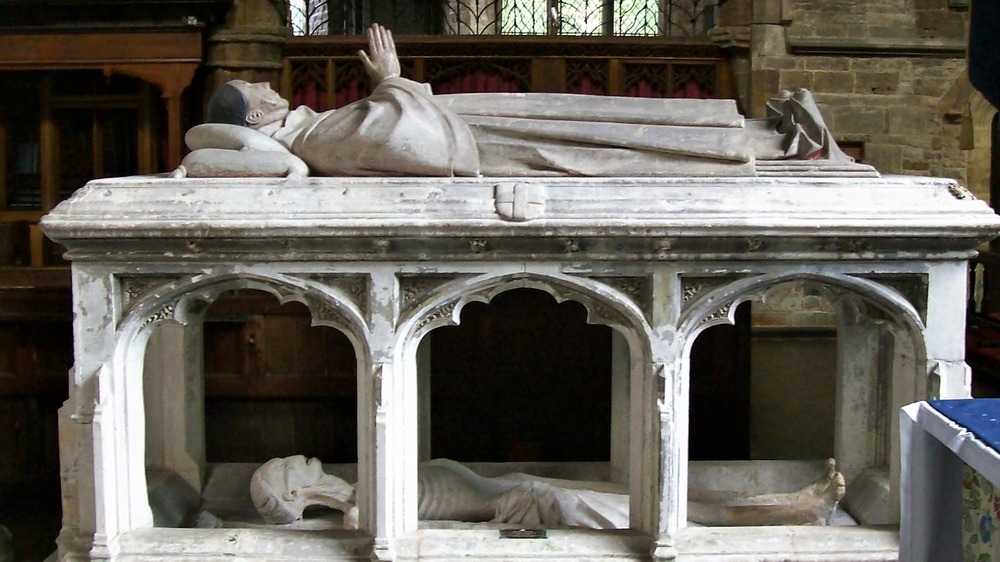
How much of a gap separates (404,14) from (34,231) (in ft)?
Result: 12.2

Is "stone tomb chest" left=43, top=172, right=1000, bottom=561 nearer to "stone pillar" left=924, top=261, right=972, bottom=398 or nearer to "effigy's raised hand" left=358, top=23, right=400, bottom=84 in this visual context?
"stone pillar" left=924, top=261, right=972, bottom=398

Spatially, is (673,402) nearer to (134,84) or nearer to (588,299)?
(588,299)

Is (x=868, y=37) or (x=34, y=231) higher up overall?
(x=868, y=37)

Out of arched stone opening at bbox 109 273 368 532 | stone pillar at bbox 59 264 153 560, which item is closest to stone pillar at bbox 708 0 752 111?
arched stone opening at bbox 109 273 368 532

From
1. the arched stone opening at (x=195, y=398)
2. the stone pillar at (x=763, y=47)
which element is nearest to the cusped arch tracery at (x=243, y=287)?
the arched stone opening at (x=195, y=398)

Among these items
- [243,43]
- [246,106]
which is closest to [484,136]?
[246,106]

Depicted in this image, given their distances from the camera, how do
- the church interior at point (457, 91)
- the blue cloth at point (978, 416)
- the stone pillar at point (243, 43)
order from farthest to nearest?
the stone pillar at point (243, 43) → the church interior at point (457, 91) → the blue cloth at point (978, 416)

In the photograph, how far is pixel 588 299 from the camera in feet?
11.3

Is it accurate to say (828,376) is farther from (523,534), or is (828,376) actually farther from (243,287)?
(243,287)

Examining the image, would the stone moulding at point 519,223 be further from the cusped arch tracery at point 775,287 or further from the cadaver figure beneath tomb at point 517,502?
the cadaver figure beneath tomb at point 517,502

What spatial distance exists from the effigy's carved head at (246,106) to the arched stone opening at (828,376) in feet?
5.98

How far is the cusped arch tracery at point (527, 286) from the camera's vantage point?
3365 millimetres

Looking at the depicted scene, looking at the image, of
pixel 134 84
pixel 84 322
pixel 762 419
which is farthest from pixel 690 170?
pixel 134 84

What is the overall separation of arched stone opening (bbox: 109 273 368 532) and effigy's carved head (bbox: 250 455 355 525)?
0.14 m
